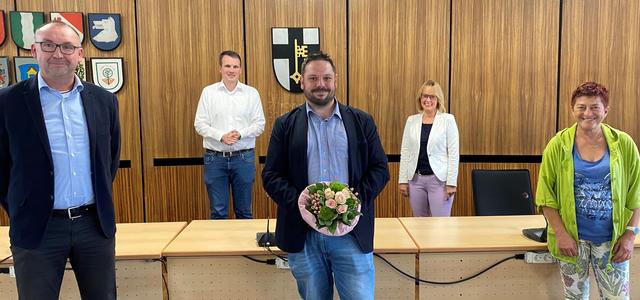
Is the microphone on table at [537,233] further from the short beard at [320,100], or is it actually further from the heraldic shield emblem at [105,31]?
the heraldic shield emblem at [105,31]

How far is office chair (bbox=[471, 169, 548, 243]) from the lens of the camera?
3.10m

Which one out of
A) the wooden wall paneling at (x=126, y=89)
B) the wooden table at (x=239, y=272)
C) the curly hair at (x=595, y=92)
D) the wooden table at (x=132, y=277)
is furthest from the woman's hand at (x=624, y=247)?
the wooden wall paneling at (x=126, y=89)

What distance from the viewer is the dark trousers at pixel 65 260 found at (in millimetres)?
1665

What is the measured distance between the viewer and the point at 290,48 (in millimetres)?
4395

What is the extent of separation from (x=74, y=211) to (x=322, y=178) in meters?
1.01

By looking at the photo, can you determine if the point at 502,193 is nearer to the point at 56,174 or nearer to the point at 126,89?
the point at 56,174

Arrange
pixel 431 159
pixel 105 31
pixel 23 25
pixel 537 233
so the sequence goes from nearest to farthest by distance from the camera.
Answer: pixel 537 233 < pixel 431 159 < pixel 23 25 < pixel 105 31

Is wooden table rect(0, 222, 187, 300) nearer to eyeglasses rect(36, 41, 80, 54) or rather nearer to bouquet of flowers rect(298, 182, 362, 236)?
bouquet of flowers rect(298, 182, 362, 236)

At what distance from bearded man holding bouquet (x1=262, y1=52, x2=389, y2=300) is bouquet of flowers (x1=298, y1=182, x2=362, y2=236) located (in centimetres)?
11

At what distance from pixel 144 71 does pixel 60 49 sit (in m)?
2.84

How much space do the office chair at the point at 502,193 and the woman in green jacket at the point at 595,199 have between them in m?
1.04

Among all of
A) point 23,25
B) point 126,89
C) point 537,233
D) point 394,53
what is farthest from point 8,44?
→ point 537,233

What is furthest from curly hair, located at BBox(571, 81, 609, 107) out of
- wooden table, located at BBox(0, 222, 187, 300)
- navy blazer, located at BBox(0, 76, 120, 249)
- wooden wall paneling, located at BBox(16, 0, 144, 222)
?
wooden wall paneling, located at BBox(16, 0, 144, 222)

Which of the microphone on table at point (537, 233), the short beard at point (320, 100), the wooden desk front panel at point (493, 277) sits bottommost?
the wooden desk front panel at point (493, 277)
